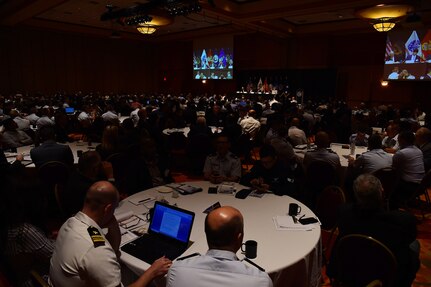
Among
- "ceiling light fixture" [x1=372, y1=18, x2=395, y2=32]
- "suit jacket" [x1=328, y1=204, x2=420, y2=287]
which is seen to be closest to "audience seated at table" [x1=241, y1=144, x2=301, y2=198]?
"suit jacket" [x1=328, y1=204, x2=420, y2=287]

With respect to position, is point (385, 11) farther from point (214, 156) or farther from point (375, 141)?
point (214, 156)

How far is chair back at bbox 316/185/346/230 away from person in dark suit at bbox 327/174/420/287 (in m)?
0.74

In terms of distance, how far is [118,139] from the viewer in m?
5.49

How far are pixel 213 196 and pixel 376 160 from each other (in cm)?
246

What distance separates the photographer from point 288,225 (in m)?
2.75

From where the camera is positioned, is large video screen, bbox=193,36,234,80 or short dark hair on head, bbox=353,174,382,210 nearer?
short dark hair on head, bbox=353,174,382,210

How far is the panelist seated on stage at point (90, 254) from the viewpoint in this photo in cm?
175

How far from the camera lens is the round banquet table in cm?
221

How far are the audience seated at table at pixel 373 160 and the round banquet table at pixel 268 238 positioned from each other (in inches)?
68.3

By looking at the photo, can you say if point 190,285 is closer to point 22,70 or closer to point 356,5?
point 356,5

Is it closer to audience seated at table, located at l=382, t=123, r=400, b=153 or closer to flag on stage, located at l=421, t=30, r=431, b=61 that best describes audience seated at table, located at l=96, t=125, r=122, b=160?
audience seated at table, located at l=382, t=123, r=400, b=153

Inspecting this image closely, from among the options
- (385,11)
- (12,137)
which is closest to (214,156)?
(12,137)

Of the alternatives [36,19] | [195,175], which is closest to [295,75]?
[195,175]

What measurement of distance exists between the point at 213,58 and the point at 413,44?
10.3m
